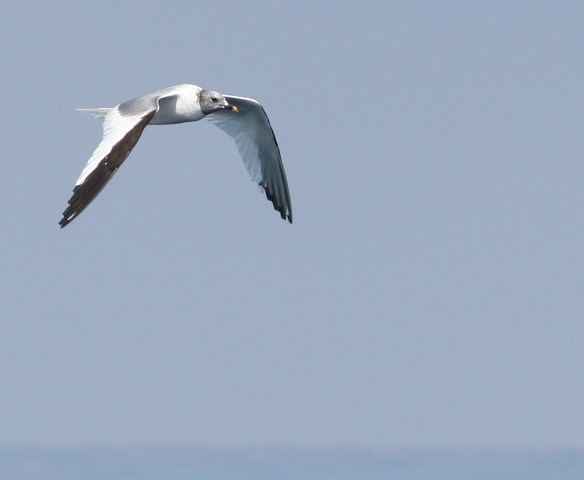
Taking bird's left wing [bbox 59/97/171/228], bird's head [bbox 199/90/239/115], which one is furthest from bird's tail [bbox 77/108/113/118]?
bird's head [bbox 199/90/239/115]

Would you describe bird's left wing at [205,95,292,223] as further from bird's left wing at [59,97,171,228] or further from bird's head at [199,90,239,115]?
bird's left wing at [59,97,171,228]

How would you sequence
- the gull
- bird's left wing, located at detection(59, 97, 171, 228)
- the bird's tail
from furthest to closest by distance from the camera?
the bird's tail, the gull, bird's left wing, located at detection(59, 97, 171, 228)

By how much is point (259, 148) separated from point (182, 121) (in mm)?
3214

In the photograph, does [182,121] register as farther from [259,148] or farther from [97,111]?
[259,148]

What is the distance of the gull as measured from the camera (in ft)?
54.9

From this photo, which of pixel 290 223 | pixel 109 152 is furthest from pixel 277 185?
pixel 109 152

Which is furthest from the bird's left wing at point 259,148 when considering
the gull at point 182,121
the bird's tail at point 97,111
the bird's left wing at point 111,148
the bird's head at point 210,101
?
the bird's left wing at point 111,148

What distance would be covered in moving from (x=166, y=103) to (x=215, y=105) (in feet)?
3.32

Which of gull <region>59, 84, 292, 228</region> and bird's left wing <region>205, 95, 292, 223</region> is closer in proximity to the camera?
gull <region>59, 84, 292, 228</region>

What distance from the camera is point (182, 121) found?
66.5ft

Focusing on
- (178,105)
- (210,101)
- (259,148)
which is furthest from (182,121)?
(259,148)

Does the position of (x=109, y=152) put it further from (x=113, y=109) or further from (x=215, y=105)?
(x=215, y=105)

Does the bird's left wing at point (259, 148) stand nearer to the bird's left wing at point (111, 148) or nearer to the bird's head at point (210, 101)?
the bird's head at point (210, 101)

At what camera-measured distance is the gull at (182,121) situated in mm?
16734
